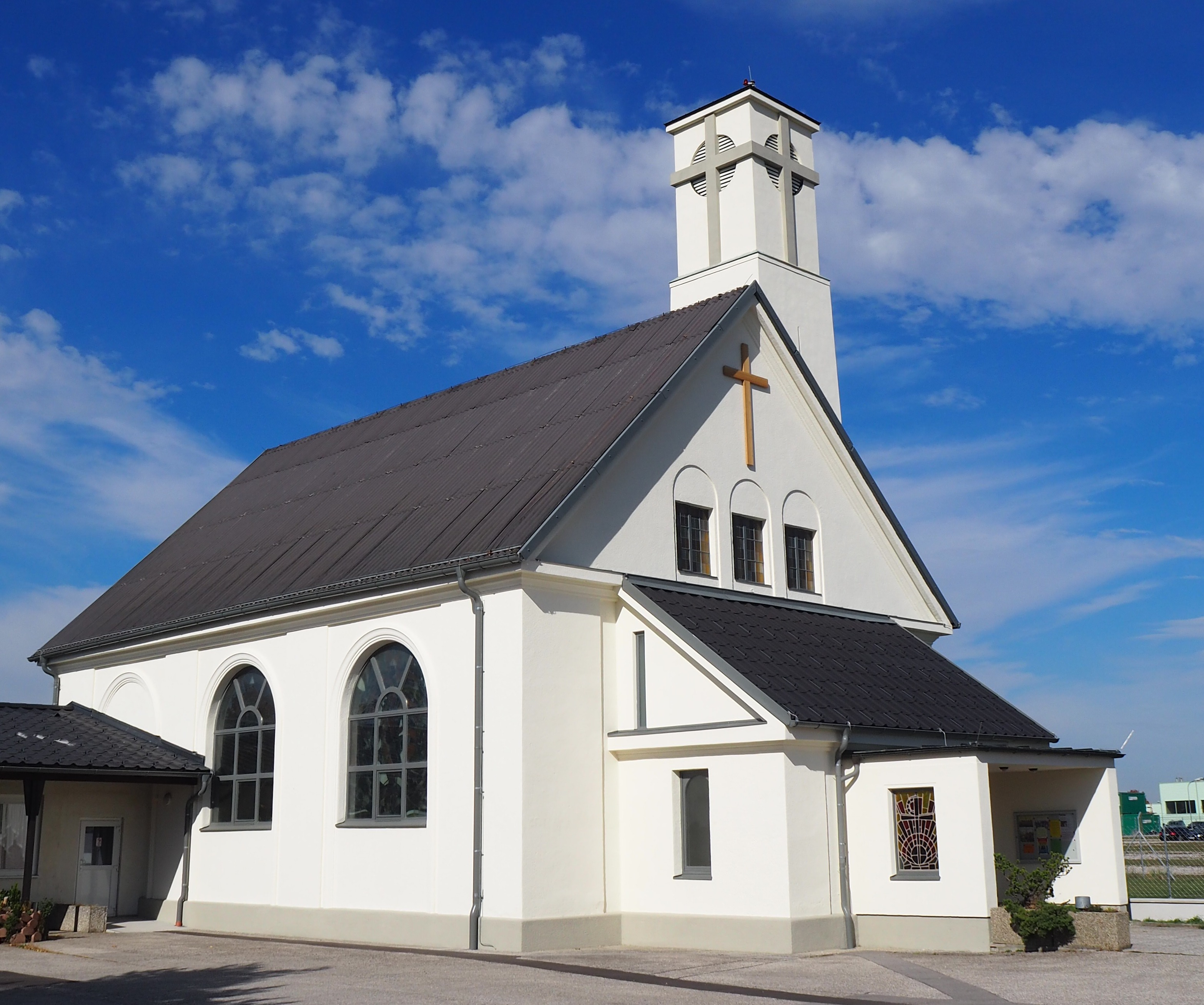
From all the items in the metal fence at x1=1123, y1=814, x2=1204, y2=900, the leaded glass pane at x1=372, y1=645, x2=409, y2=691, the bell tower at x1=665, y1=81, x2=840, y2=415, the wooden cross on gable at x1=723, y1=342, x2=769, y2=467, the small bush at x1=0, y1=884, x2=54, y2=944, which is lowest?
the metal fence at x1=1123, y1=814, x2=1204, y2=900

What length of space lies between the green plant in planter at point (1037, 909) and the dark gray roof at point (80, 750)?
14.0 m

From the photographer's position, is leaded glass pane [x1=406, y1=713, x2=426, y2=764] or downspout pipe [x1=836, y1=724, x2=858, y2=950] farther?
leaded glass pane [x1=406, y1=713, x2=426, y2=764]

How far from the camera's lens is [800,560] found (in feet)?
74.2

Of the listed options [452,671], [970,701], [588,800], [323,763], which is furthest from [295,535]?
[970,701]

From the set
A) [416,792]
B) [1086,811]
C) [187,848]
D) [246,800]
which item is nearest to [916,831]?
[1086,811]

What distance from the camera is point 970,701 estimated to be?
20656mm

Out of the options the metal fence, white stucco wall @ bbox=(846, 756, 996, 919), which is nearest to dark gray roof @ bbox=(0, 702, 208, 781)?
white stucco wall @ bbox=(846, 756, 996, 919)

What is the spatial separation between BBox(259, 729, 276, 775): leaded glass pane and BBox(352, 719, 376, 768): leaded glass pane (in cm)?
218

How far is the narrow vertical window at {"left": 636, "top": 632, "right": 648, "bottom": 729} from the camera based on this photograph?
18484 millimetres

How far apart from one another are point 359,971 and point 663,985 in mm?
3865

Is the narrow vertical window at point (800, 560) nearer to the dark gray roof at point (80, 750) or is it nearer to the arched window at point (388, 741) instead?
the arched window at point (388, 741)

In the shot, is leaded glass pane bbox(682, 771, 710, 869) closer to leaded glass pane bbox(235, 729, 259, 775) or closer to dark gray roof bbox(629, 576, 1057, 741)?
dark gray roof bbox(629, 576, 1057, 741)

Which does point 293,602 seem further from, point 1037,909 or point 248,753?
point 1037,909

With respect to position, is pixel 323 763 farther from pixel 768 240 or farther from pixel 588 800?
pixel 768 240
